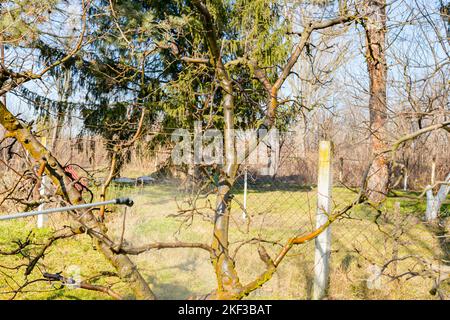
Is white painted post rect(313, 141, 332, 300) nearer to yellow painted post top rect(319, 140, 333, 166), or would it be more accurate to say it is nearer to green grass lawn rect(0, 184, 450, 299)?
yellow painted post top rect(319, 140, 333, 166)

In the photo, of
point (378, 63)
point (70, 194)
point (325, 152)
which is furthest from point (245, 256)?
point (70, 194)

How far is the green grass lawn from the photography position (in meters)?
3.35

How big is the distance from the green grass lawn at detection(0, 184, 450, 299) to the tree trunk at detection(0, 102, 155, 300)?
0.26 m

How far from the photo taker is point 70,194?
214 centimetres

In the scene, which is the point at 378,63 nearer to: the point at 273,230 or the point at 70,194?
the point at 70,194

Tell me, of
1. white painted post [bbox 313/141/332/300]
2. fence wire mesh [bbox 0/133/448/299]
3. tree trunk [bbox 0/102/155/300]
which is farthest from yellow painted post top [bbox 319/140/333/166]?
tree trunk [bbox 0/102/155/300]

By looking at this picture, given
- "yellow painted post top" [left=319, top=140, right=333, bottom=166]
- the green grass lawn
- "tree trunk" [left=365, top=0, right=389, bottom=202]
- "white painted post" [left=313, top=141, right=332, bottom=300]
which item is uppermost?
"tree trunk" [left=365, top=0, right=389, bottom=202]

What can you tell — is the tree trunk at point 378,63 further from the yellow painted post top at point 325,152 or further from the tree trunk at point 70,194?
the tree trunk at point 70,194

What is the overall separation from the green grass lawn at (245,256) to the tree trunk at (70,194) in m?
0.26

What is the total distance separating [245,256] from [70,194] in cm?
260

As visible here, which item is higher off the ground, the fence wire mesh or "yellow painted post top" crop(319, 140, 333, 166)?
"yellow painted post top" crop(319, 140, 333, 166)
